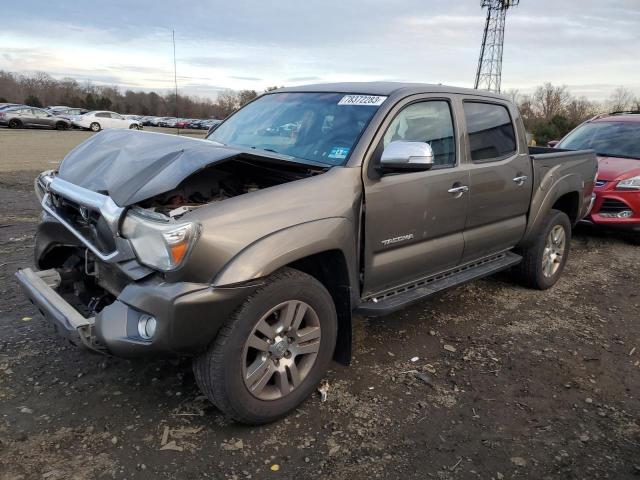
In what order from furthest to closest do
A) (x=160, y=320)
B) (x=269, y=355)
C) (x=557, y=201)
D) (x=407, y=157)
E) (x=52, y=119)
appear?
(x=52, y=119)
(x=557, y=201)
(x=407, y=157)
(x=269, y=355)
(x=160, y=320)

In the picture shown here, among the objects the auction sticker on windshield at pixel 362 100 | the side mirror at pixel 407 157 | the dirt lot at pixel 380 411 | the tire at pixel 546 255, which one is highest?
the auction sticker on windshield at pixel 362 100

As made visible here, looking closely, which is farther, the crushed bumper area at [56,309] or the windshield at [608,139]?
the windshield at [608,139]

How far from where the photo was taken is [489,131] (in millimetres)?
4395

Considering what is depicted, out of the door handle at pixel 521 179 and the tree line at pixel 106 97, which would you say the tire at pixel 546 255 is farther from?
the tree line at pixel 106 97

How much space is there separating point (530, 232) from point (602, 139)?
446cm

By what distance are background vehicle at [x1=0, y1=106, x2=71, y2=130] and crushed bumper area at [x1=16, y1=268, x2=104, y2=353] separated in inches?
1453

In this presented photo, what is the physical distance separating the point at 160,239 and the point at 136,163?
66 cm

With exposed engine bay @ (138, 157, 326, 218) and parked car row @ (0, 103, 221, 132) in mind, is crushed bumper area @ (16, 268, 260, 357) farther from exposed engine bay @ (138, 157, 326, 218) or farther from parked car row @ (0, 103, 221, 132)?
parked car row @ (0, 103, 221, 132)

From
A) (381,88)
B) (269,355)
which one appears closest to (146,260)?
(269,355)

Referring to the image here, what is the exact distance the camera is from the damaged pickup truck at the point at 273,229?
2525mm

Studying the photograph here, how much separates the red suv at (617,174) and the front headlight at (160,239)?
667 cm

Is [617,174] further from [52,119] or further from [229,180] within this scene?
[52,119]

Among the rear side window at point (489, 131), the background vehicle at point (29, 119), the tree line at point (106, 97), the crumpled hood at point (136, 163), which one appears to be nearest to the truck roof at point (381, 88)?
the rear side window at point (489, 131)

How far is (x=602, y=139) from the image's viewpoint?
827cm
